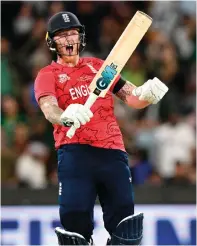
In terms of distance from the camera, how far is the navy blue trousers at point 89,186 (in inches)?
245

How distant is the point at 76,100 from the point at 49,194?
384 cm

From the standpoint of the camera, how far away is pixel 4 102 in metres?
11.0

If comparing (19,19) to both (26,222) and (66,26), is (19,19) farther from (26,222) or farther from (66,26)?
(66,26)

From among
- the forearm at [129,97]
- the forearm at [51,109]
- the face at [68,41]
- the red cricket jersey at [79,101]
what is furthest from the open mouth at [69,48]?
the forearm at [129,97]

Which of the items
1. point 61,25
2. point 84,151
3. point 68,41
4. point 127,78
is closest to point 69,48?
point 68,41

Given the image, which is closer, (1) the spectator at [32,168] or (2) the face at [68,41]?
(2) the face at [68,41]

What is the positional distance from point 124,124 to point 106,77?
476 centimetres

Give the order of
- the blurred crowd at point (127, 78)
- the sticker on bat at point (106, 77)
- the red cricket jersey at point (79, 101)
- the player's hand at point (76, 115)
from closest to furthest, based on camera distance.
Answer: the player's hand at point (76, 115)
the sticker on bat at point (106, 77)
the red cricket jersey at point (79, 101)
the blurred crowd at point (127, 78)

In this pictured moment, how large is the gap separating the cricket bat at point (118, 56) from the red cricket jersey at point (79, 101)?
0.16 meters

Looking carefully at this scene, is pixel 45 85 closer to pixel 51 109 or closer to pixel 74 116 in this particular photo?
pixel 51 109

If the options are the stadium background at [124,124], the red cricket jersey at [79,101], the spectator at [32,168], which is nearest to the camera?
the red cricket jersey at [79,101]

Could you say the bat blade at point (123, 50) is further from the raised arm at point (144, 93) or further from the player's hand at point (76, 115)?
the player's hand at point (76, 115)

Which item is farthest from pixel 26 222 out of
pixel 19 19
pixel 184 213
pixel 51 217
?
pixel 19 19

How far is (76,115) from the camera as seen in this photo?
589 cm
